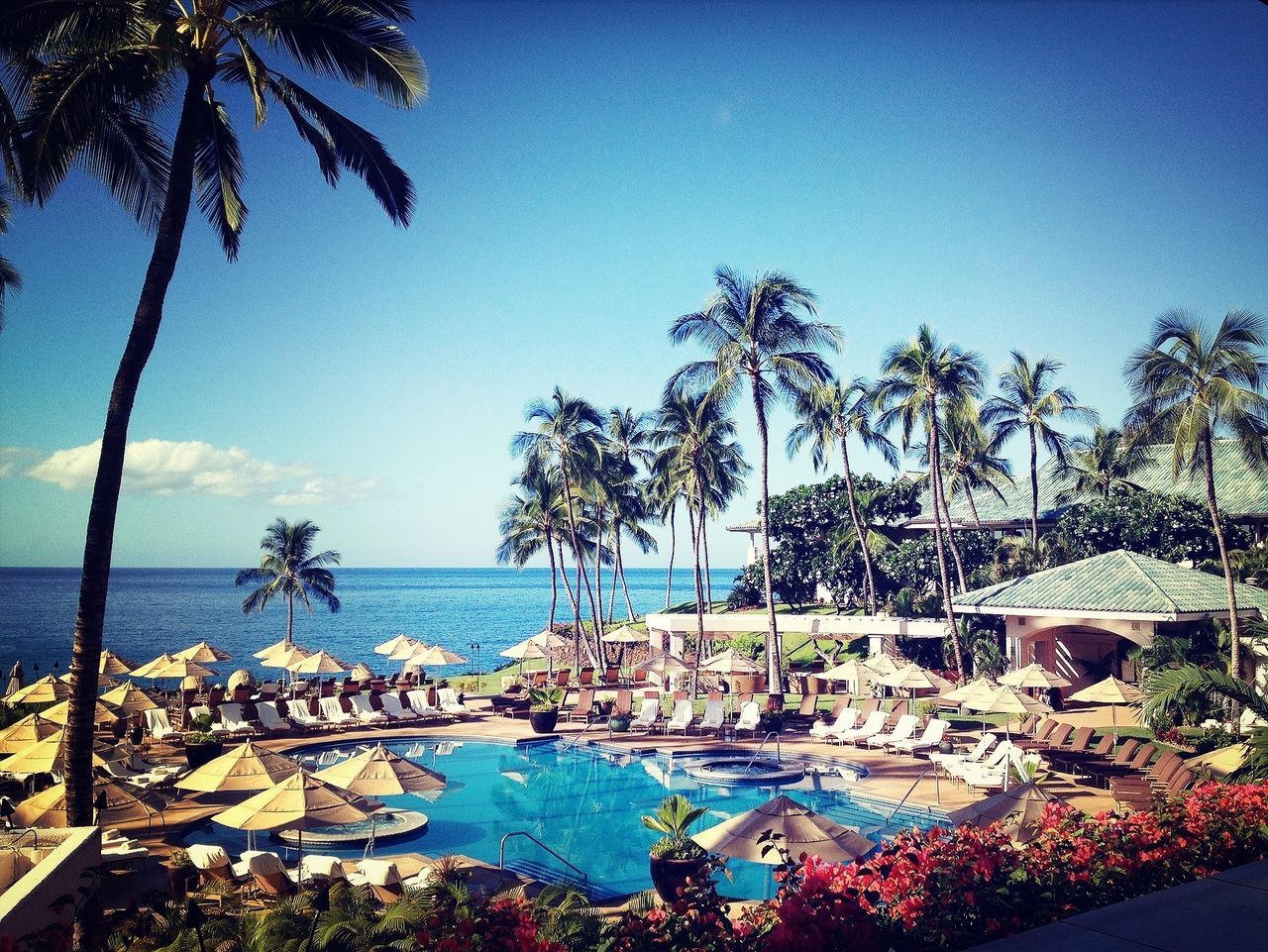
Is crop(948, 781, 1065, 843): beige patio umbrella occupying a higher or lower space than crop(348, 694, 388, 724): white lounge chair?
higher

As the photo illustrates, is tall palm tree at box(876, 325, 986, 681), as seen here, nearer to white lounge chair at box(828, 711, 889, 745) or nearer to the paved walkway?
white lounge chair at box(828, 711, 889, 745)

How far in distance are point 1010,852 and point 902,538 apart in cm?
4194

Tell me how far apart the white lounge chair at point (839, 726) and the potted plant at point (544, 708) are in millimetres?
6908

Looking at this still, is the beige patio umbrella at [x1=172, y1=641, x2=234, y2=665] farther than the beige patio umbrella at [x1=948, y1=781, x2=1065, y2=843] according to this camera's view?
Yes

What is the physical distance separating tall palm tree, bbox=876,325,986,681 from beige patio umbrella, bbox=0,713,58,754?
2538 centimetres

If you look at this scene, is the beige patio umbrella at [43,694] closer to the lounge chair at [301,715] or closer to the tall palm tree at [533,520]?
the lounge chair at [301,715]

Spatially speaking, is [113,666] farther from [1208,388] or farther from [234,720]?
[1208,388]

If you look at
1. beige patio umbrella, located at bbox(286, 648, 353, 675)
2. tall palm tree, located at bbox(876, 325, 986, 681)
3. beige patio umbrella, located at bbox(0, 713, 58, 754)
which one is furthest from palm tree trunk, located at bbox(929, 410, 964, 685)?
beige patio umbrella, located at bbox(0, 713, 58, 754)

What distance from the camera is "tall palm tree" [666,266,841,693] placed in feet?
99.9

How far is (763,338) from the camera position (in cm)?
3072

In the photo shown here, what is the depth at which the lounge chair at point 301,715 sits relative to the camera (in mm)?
25438

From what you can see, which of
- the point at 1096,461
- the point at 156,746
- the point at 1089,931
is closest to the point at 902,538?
the point at 1096,461

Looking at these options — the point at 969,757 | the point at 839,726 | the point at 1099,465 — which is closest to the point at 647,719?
the point at 839,726

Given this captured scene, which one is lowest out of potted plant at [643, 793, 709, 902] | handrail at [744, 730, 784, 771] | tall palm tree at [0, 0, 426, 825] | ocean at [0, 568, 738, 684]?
ocean at [0, 568, 738, 684]
